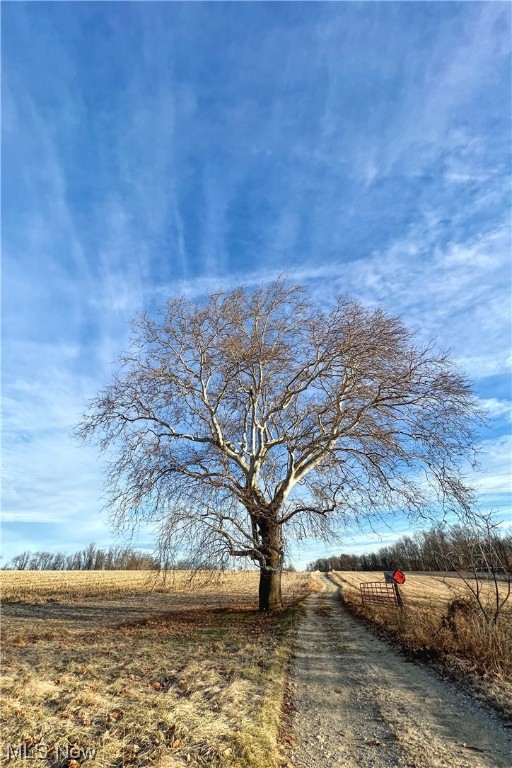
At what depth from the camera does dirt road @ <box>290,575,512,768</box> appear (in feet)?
12.9

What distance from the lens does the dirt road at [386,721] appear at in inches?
154

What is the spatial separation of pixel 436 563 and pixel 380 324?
6.65m

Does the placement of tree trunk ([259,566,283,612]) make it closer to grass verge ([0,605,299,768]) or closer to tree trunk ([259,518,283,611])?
tree trunk ([259,518,283,611])

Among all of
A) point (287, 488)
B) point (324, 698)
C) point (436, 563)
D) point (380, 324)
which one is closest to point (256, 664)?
point (324, 698)

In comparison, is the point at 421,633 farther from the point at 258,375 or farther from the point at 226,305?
the point at 226,305

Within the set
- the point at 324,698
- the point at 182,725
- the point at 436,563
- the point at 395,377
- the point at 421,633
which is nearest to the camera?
the point at 182,725

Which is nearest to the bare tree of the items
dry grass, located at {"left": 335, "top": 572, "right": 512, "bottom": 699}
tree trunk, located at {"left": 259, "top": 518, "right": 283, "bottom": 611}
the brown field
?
dry grass, located at {"left": 335, "top": 572, "right": 512, "bottom": 699}

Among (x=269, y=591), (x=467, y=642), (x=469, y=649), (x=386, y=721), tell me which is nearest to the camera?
(x=386, y=721)

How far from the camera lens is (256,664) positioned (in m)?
7.23

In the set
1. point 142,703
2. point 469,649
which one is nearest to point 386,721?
point 142,703

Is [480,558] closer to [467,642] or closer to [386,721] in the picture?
[467,642]

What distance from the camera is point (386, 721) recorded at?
479 cm

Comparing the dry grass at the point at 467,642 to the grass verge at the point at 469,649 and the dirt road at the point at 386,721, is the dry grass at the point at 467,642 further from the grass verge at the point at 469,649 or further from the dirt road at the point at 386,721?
the dirt road at the point at 386,721

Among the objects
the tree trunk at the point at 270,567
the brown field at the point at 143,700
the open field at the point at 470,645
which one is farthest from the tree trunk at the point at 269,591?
the open field at the point at 470,645
